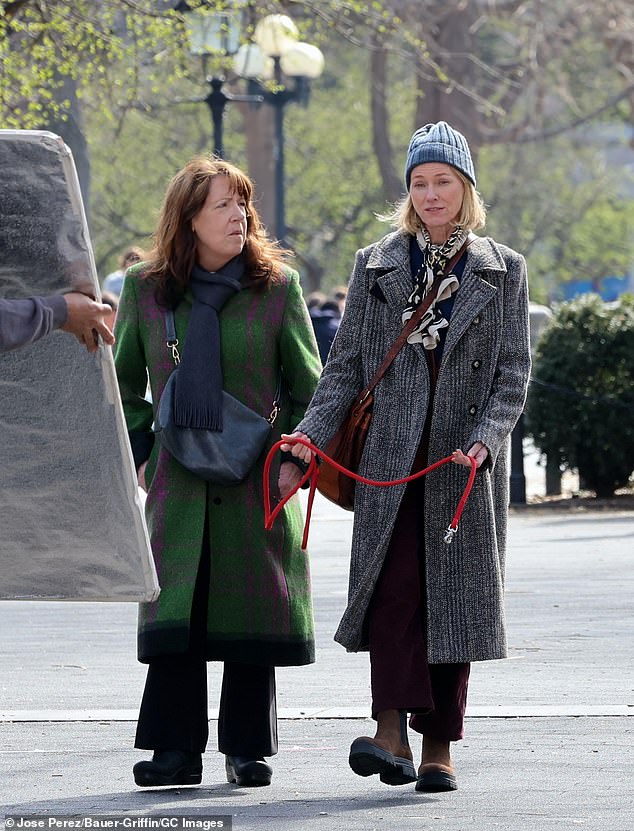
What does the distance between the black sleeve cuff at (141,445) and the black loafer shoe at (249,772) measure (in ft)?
3.08

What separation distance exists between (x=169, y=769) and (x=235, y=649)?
39cm

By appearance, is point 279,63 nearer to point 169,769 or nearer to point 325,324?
point 325,324

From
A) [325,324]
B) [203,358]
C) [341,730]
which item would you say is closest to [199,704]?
[341,730]

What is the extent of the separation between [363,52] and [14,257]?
125ft

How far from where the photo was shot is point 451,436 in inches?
219

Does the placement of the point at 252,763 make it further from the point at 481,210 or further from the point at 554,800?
the point at 481,210

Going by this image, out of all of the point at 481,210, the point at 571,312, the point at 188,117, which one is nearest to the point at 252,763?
the point at 481,210

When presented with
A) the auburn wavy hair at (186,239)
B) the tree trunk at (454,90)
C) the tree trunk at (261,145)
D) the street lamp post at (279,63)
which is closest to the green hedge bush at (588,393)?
the street lamp post at (279,63)

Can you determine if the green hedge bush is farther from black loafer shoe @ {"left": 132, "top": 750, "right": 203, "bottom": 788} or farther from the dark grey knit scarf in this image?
black loafer shoe @ {"left": 132, "top": 750, "right": 203, "bottom": 788}

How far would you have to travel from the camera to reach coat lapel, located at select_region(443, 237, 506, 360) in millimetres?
5543

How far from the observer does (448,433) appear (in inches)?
219

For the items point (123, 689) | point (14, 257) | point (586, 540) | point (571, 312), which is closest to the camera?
point (14, 257)

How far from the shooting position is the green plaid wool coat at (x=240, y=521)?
5715 mm

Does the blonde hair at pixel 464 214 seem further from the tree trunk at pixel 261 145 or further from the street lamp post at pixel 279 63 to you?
the tree trunk at pixel 261 145
